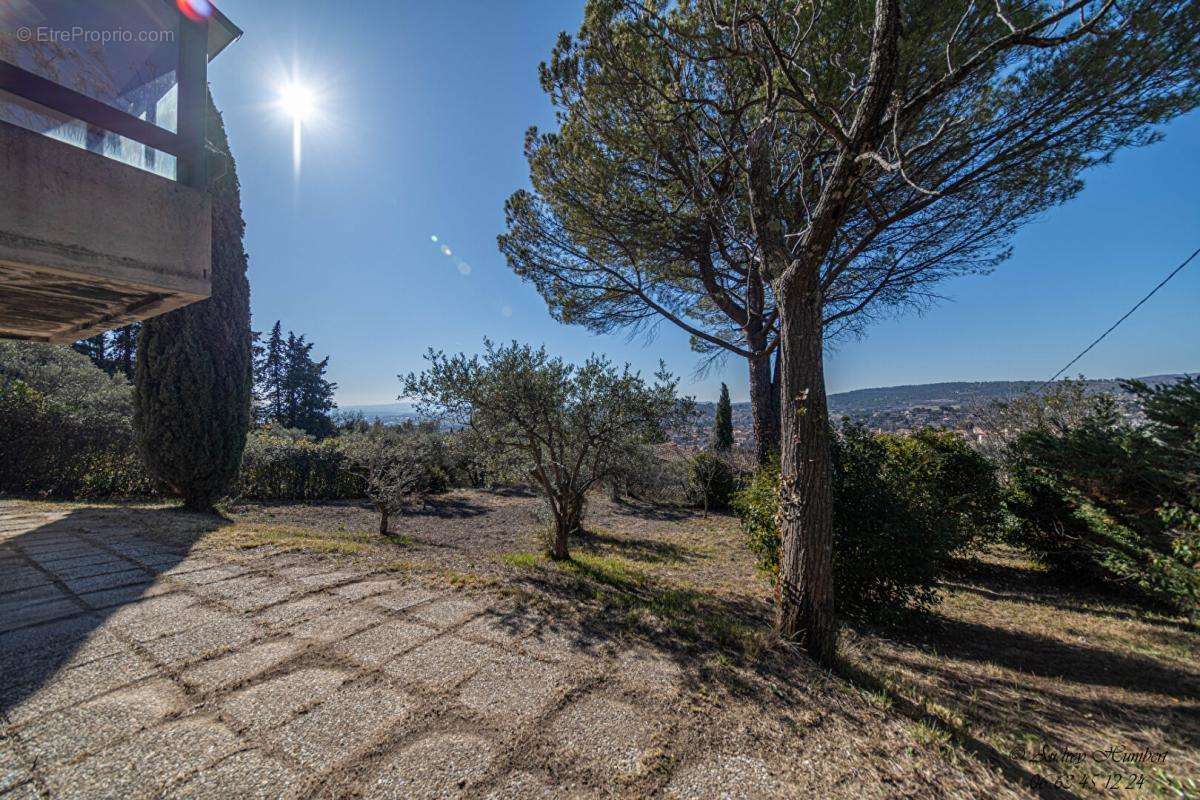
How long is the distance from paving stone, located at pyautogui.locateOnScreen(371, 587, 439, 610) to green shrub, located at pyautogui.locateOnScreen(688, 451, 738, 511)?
11.2 metres

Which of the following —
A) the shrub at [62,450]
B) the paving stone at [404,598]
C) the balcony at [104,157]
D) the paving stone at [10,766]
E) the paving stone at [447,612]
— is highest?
the balcony at [104,157]

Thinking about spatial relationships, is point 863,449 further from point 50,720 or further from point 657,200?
point 50,720

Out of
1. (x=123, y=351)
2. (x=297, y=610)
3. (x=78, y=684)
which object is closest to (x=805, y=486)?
(x=297, y=610)

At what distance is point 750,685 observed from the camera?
228 centimetres

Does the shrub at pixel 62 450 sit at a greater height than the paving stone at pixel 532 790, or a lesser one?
greater

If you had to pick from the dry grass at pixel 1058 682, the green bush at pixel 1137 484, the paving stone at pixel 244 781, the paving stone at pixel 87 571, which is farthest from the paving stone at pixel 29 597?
the green bush at pixel 1137 484

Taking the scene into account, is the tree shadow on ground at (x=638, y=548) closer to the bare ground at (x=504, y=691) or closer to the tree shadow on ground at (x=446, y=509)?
the bare ground at (x=504, y=691)

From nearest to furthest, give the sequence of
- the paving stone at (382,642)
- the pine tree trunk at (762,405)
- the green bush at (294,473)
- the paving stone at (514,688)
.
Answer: the paving stone at (514,688) → the paving stone at (382,642) → the pine tree trunk at (762,405) → the green bush at (294,473)

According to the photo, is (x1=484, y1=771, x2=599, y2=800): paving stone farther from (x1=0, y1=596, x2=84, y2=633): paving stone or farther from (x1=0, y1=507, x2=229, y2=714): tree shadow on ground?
(x1=0, y1=596, x2=84, y2=633): paving stone

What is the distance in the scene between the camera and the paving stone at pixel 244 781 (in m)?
1.39

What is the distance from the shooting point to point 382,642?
2.46 metres

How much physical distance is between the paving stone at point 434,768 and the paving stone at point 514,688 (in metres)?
0.19

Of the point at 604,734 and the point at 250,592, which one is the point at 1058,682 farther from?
the point at 250,592

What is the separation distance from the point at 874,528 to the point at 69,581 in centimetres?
729
